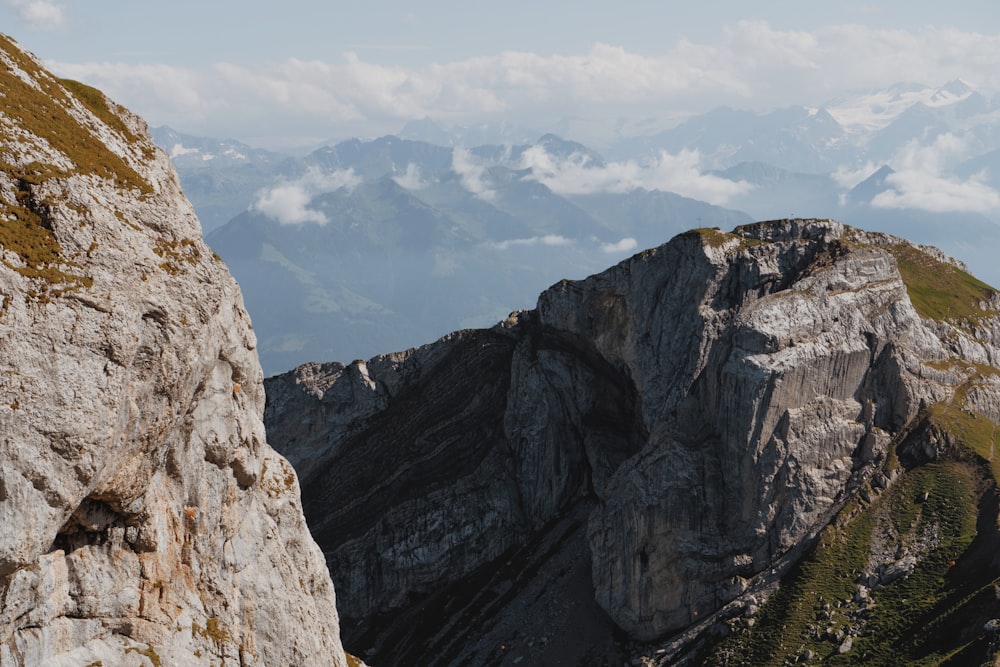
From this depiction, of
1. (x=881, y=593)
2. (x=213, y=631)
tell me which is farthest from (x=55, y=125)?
(x=881, y=593)

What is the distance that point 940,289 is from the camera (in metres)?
110

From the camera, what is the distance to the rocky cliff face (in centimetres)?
3269

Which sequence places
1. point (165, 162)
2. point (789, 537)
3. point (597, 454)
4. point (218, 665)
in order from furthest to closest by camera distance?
point (597, 454)
point (789, 537)
point (165, 162)
point (218, 665)

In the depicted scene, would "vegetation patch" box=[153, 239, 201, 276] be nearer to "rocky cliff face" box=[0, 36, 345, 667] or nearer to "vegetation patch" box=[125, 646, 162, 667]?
"rocky cliff face" box=[0, 36, 345, 667]

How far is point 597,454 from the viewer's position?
4724 inches

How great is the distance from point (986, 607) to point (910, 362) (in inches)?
1246

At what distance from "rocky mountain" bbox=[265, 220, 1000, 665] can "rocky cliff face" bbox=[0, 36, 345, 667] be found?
5369 cm

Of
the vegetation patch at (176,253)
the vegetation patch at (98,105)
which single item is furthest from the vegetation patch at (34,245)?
the vegetation patch at (98,105)

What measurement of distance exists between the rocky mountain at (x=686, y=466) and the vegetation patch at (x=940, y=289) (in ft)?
1.45

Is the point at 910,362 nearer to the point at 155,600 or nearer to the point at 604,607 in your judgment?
the point at 604,607

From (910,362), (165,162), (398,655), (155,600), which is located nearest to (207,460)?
(155,600)

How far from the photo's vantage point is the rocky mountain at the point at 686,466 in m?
85.1

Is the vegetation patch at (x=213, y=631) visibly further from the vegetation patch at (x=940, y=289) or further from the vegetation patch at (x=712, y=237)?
the vegetation patch at (x=940, y=289)

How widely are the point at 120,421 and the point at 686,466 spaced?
234 ft
